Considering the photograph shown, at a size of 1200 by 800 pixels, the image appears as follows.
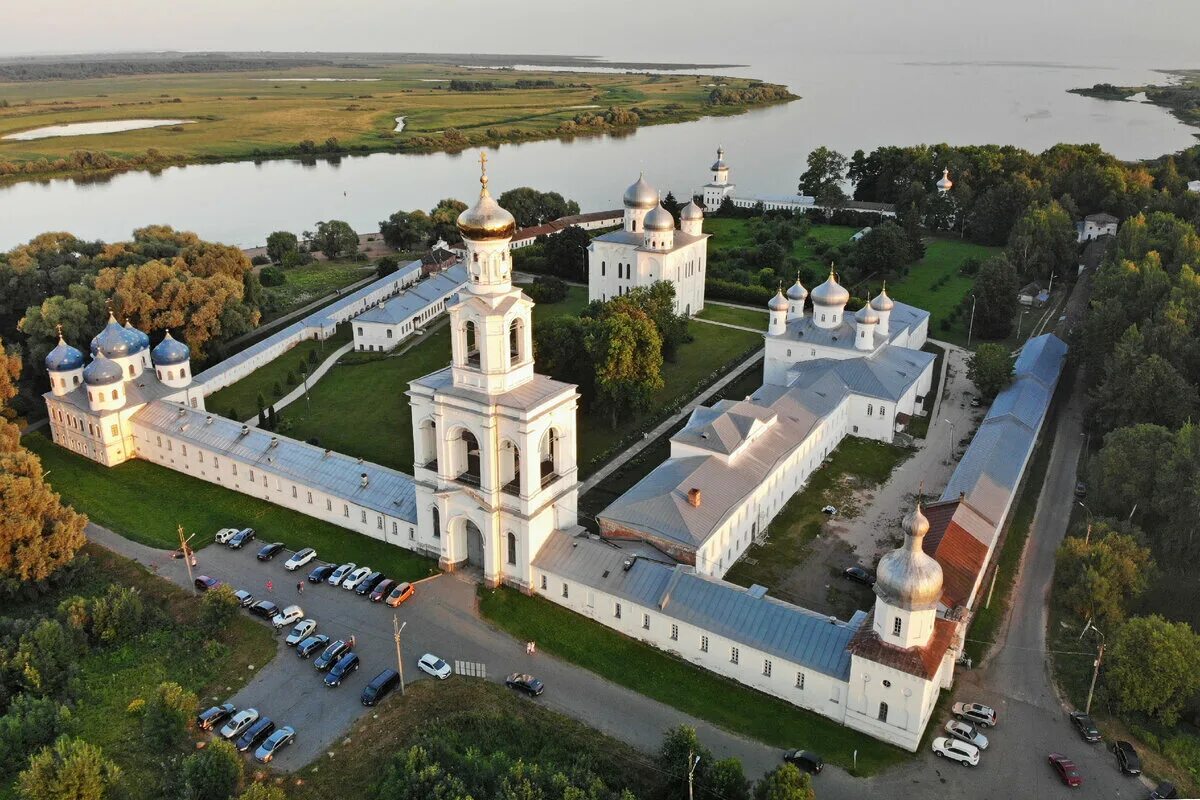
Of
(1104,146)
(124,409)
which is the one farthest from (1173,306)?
(1104,146)

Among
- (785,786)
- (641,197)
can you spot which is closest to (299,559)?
(785,786)

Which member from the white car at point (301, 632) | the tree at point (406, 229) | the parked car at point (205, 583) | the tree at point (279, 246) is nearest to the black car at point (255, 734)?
the white car at point (301, 632)

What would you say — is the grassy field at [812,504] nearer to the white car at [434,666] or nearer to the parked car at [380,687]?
the white car at [434,666]

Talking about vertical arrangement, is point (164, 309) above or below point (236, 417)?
above

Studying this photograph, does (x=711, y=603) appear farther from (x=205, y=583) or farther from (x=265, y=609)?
(x=205, y=583)

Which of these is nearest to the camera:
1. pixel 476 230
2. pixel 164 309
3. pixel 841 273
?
pixel 476 230

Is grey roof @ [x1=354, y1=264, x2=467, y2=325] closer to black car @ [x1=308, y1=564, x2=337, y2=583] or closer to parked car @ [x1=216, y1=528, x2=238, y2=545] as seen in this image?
parked car @ [x1=216, y1=528, x2=238, y2=545]

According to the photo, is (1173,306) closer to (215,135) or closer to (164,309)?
(164,309)
